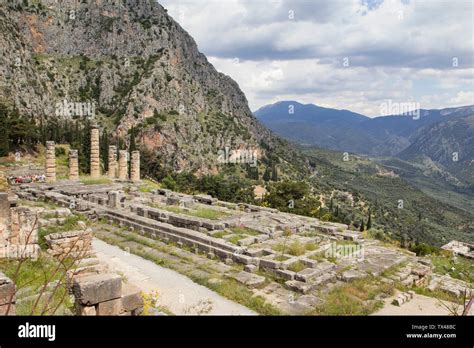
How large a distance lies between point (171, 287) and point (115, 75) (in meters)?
Result: 101

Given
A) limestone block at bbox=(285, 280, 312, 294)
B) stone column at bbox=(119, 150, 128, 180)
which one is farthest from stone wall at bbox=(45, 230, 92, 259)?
stone column at bbox=(119, 150, 128, 180)

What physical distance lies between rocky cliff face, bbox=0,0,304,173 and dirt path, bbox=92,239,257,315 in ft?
234

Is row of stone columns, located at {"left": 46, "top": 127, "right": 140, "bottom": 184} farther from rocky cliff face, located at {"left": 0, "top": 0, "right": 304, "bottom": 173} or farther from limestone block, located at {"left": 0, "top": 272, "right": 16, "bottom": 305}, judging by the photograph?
rocky cliff face, located at {"left": 0, "top": 0, "right": 304, "bottom": 173}

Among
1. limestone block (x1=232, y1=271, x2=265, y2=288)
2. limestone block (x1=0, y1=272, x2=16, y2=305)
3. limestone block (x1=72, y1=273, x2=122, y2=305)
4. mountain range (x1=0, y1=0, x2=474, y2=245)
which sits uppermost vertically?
mountain range (x1=0, y1=0, x2=474, y2=245)

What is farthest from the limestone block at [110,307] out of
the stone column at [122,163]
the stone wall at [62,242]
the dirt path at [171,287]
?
the stone column at [122,163]

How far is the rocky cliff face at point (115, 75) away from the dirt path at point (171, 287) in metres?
71.4

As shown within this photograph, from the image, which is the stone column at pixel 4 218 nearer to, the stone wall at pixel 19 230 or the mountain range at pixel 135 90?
the stone wall at pixel 19 230

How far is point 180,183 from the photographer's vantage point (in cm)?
5547

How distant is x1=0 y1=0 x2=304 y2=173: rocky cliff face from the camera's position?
277ft
